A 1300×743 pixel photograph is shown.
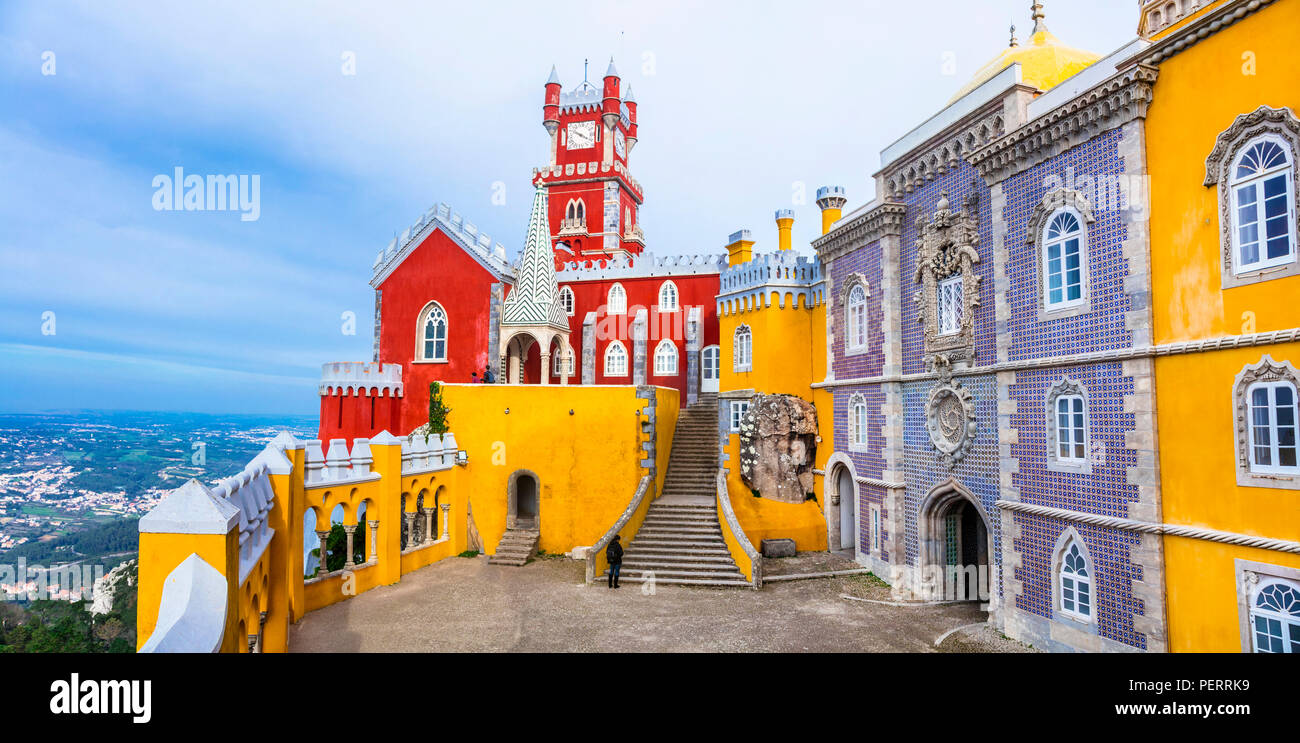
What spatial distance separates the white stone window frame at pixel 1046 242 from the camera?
11055 mm

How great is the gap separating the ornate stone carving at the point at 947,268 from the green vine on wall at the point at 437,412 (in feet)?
44.9

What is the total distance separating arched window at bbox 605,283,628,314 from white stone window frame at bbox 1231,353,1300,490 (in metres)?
22.4

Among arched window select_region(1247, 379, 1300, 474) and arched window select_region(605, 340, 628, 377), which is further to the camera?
arched window select_region(605, 340, 628, 377)

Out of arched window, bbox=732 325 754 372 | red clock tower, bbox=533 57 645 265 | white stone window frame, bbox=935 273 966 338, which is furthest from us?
red clock tower, bbox=533 57 645 265

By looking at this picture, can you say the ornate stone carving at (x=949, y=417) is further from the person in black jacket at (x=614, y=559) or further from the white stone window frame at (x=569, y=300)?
the white stone window frame at (x=569, y=300)

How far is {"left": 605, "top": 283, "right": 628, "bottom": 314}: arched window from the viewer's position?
29.2m

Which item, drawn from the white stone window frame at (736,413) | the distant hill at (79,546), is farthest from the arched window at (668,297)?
the distant hill at (79,546)

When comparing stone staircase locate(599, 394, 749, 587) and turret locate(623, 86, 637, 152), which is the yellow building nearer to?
stone staircase locate(599, 394, 749, 587)

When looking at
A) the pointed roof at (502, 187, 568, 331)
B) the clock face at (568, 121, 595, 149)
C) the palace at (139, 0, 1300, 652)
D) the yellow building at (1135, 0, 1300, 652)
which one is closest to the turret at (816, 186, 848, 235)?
the palace at (139, 0, 1300, 652)

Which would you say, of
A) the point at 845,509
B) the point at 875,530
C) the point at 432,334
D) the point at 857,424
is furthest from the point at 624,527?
the point at 432,334

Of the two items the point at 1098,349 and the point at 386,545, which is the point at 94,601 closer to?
the point at 386,545

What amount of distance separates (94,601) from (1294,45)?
77.8ft

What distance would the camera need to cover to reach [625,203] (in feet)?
118
